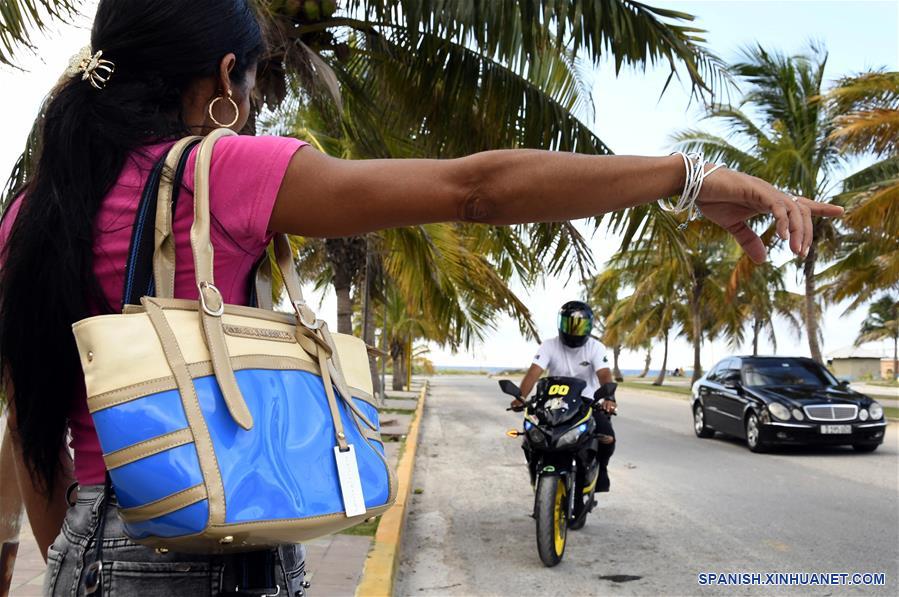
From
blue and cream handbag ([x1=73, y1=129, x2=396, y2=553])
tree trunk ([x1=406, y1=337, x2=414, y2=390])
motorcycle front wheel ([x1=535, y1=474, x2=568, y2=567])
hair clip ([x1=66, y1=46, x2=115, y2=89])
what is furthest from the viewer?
tree trunk ([x1=406, y1=337, x2=414, y2=390])

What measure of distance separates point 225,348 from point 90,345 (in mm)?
180

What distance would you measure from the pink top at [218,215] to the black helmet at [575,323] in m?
6.17

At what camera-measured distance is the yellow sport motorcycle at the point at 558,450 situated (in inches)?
245

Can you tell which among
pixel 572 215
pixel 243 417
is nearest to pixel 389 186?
pixel 572 215

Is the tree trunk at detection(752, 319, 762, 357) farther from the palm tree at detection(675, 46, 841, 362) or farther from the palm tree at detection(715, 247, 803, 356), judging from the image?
the palm tree at detection(675, 46, 841, 362)

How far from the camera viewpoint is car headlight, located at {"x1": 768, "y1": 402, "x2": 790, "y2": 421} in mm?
13266

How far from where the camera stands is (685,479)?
1083 cm

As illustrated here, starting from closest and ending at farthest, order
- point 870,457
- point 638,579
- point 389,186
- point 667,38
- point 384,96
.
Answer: point 389,186 → point 638,579 → point 667,38 → point 384,96 → point 870,457

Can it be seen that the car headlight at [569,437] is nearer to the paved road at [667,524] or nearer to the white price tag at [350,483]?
the paved road at [667,524]

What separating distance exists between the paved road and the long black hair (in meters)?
4.44

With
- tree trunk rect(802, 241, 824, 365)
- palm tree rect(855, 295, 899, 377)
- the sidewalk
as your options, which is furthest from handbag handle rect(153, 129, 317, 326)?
palm tree rect(855, 295, 899, 377)

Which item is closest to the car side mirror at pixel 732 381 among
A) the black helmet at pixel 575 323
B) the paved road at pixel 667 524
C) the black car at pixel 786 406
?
the black car at pixel 786 406

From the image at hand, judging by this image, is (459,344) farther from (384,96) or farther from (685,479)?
(384,96)

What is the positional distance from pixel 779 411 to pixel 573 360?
695 cm
